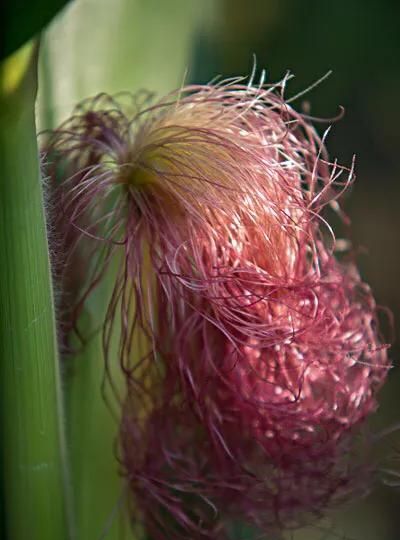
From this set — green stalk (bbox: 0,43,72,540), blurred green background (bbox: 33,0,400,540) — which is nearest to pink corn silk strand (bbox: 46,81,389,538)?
green stalk (bbox: 0,43,72,540)

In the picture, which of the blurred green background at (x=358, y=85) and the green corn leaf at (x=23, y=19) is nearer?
the green corn leaf at (x=23, y=19)

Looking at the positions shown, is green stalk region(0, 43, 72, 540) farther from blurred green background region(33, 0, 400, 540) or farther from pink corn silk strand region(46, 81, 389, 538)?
blurred green background region(33, 0, 400, 540)

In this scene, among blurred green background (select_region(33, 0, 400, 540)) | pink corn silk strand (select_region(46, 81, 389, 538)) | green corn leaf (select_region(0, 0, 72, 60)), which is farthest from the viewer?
blurred green background (select_region(33, 0, 400, 540))

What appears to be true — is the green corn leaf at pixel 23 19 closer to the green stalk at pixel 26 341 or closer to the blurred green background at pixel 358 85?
the green stalk at pixel 26 341

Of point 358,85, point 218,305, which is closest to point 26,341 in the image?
point 218,305

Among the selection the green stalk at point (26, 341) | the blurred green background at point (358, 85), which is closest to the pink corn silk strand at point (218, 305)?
the green stalk at point (26, 341)

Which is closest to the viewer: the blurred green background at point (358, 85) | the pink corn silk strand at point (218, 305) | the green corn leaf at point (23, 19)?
the green corn leaf at point (23, 19)
